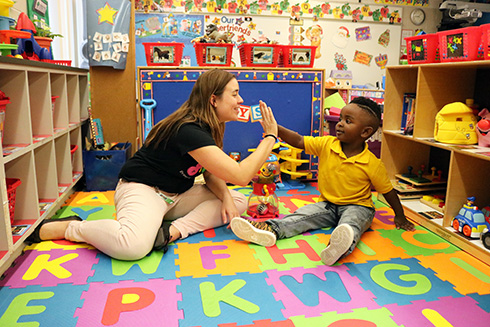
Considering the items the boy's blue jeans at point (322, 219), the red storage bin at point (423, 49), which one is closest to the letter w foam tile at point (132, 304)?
the boy's blue jeans at point (322, 219)

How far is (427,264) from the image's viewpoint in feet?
5.99

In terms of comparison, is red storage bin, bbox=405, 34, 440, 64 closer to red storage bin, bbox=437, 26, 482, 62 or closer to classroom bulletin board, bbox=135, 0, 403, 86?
red storage bin, bbox=437, 26, 482, 62

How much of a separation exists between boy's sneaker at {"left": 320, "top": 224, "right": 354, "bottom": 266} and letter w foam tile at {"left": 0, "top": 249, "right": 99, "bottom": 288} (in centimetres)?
102

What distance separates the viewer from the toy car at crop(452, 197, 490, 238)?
77.2 inches

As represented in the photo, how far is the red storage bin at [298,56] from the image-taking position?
3184 mm

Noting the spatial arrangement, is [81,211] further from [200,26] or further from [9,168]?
[200,26]

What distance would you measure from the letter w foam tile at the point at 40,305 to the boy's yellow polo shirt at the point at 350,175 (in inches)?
52.9

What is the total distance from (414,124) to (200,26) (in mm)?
3525

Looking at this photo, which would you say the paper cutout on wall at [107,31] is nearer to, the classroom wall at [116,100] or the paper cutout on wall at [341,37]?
the classroom wall at [116,100]

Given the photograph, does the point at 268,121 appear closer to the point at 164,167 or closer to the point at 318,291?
the point at 164,167

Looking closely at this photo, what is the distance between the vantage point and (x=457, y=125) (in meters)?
2.20

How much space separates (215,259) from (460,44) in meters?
1.71

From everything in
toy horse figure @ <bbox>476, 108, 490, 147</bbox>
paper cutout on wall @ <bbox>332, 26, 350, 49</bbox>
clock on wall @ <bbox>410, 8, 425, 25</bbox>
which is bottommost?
toy horse figure @ <bbox>476, 108, 490, 147</bbox>

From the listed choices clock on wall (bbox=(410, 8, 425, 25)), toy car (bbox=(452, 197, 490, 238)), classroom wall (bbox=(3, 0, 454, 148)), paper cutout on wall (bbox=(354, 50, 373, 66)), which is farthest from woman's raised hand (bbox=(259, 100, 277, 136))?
clock on wall (bbox=(410, 8, 425, 25))
